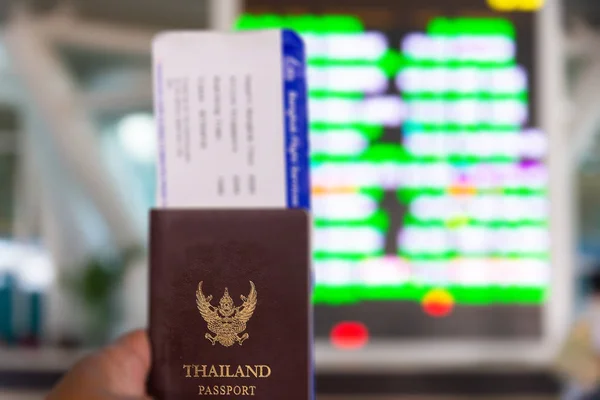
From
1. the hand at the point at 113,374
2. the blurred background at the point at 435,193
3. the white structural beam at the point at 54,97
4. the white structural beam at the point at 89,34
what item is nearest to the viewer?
the hand at the point at 113,374

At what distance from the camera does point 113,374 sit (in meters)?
0.51

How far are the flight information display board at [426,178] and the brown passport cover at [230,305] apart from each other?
5.21 feet

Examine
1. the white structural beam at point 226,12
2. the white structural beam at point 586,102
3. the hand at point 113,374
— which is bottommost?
the hand at point 113,374

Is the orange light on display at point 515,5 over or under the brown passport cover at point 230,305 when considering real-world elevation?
over

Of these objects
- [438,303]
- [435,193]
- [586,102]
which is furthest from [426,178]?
[586,102]

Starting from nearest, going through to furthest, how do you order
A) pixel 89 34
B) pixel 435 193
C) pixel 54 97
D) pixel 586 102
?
pixel 435 193 → pixel 586 102 → pixel 54 97 → pixel 89 34

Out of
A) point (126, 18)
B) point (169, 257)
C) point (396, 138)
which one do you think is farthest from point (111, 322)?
point (169, 257)

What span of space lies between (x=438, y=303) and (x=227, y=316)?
1714mm

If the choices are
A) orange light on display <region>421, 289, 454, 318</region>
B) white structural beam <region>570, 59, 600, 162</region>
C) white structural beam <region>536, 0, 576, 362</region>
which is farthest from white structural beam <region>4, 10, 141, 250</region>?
white structural beam <region>570, 59, 600, 162</region>

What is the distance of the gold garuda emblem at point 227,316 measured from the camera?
1.72 feet

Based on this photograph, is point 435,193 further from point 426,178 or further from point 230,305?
point 230,305

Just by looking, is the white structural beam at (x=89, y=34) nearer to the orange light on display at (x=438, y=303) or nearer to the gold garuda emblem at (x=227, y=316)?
the orange light on display at (x=438, y=303)

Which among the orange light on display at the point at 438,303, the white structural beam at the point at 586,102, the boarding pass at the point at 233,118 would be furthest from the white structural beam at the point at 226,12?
the white structural beam at the point at 586,102

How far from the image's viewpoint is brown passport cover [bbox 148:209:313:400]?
0.52 meters
